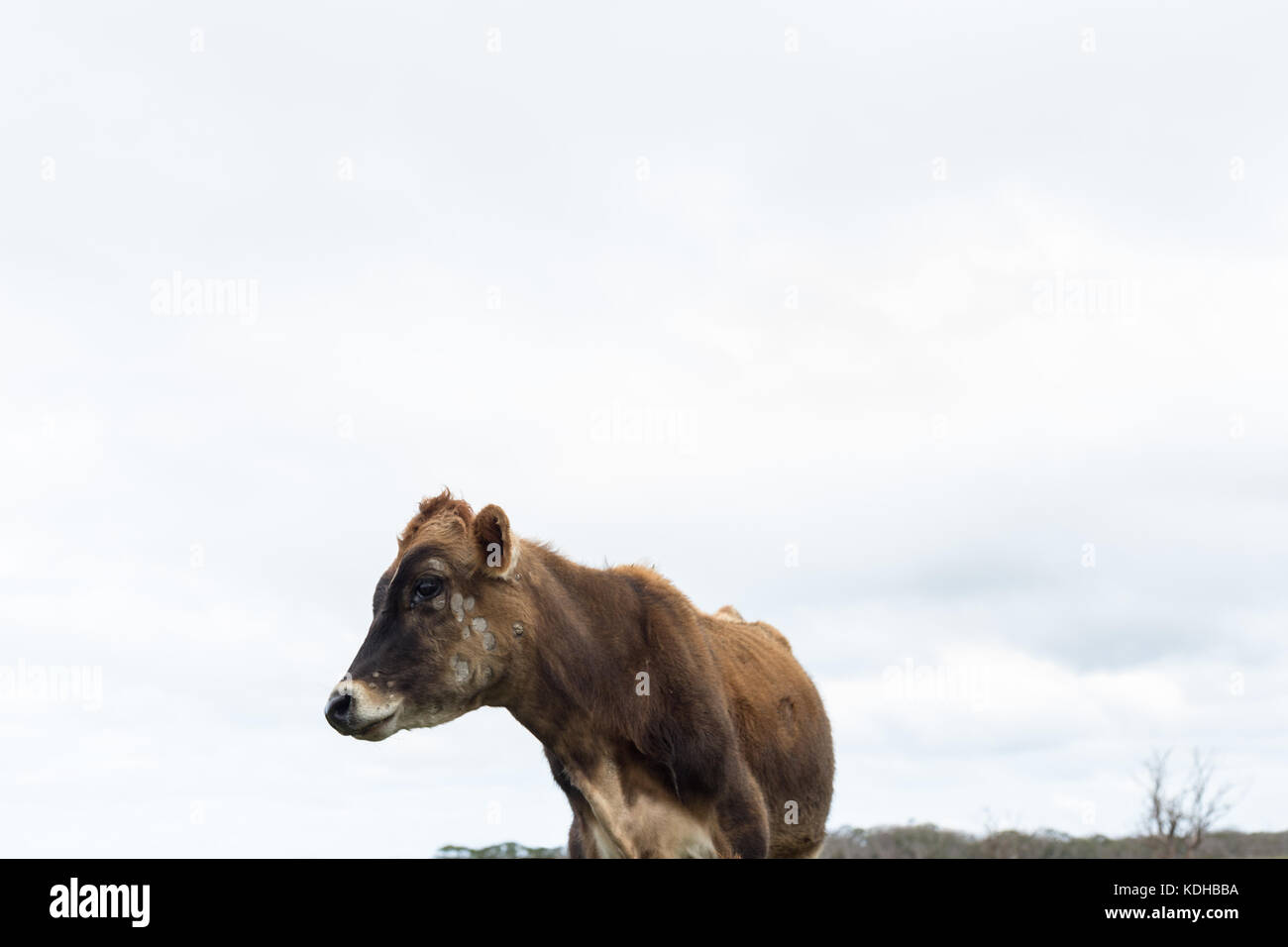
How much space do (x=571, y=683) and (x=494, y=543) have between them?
4.47 ft

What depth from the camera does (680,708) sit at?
1237 centimetres

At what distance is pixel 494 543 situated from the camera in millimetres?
12117

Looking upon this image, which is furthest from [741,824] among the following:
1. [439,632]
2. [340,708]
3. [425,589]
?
[340,708]

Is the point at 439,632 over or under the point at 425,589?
under

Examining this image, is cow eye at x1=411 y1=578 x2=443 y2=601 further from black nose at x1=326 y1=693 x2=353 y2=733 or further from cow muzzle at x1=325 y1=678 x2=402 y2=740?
black nose at x1=326 y1=693 x2=353 y2=733

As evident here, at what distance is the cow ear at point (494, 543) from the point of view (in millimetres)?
12016

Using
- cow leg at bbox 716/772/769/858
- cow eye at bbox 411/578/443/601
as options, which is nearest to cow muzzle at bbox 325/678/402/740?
cow eye at bbox 411/578/443/601

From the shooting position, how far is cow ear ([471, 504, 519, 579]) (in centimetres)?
1202

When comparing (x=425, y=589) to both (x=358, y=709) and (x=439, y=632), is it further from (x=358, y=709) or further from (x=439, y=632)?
(x=358, y=709)
